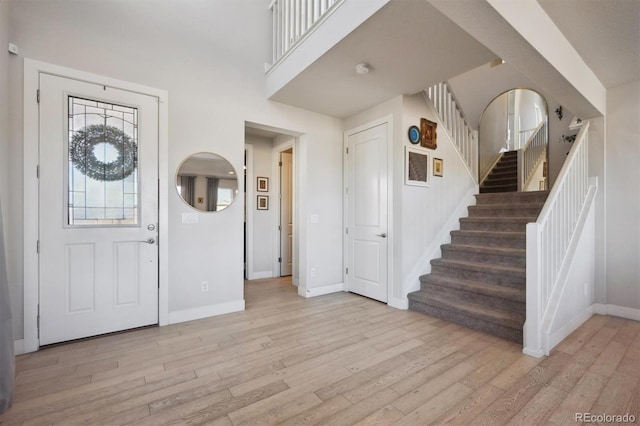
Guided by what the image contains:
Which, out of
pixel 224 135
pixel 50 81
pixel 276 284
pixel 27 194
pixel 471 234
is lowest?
pixel 276 284

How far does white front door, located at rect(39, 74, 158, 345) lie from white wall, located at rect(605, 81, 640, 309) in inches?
195

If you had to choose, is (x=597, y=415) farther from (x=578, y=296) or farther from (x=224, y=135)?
(x=224, y=135)

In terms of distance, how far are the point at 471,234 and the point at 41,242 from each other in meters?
4.55

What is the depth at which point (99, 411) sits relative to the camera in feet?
5.56

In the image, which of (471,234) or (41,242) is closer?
(41,242)

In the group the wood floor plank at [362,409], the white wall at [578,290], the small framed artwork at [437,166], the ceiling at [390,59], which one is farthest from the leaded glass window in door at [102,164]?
the white wall at [578,290]

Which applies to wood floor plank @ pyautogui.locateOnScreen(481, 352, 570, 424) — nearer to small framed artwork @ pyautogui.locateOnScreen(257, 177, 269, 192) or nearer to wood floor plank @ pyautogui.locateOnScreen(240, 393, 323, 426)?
wood floor plank @ pyautogui.locateOnScreen(240, 393, 323, 426)

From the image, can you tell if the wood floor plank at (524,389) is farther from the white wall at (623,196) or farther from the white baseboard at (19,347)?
the white baseboard at (19,347)

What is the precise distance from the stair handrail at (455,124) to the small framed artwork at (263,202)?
A: 3069mm

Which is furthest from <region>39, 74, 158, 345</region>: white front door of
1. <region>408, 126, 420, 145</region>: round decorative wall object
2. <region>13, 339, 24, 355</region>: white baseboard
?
<region>408, 126, 420, 145</region>: round decorative wall object

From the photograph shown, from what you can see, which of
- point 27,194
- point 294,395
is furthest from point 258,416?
point 27,194

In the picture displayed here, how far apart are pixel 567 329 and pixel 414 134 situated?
251 cm

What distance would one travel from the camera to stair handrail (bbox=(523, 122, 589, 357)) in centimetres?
233

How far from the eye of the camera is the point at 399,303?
3.49m
